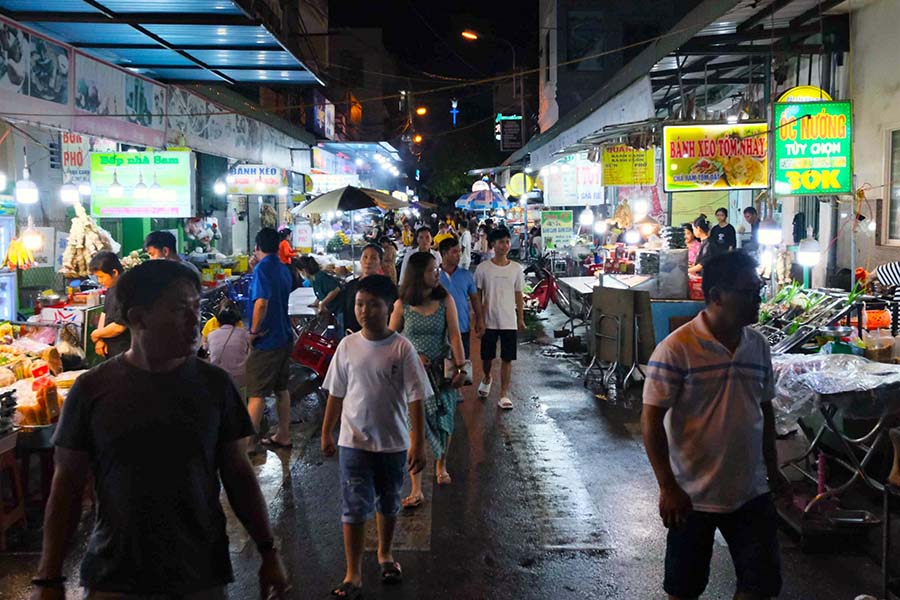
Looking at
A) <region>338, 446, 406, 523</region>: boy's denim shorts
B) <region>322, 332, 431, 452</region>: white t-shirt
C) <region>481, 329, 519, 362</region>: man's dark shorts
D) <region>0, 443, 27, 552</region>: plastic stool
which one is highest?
<region>322, 332, 431, 452</region>: white t-shirt

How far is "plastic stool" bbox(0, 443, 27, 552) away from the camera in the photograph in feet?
18.5

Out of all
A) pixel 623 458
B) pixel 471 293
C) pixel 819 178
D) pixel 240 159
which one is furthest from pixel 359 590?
pixel 240 159

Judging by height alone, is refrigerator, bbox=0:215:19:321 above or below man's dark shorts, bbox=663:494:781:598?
above

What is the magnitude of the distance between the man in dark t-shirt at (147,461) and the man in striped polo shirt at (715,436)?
1.88 metres

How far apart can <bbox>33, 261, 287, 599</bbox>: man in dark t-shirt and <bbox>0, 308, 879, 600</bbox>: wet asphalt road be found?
238 cm

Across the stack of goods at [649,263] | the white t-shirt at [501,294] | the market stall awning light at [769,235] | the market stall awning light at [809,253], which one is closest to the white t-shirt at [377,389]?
the white t-shirt at [501,294]

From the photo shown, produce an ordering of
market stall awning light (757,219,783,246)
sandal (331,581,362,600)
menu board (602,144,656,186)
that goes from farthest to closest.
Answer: menu board (602,144,656,186) < market stall awning light (757,219,783,246) < sandal (331,581,362,600)

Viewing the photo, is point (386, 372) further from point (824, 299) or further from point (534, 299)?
point (534, 299)

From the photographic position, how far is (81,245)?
32.2 ft

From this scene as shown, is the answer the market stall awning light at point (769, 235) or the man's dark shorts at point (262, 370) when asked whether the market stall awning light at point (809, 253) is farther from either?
the man's dark shorts at point (262, 370)

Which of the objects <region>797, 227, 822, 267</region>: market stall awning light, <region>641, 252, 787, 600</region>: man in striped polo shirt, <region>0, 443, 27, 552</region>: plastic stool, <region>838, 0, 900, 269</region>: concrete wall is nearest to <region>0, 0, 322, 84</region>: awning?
<region>0, 443, 27, 552</region>: plastic stool

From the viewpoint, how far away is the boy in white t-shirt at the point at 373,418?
4797 mm

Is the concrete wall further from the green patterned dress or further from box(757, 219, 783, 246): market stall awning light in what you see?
the green patterned dress

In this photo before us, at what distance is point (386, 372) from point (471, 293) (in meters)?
4.21
